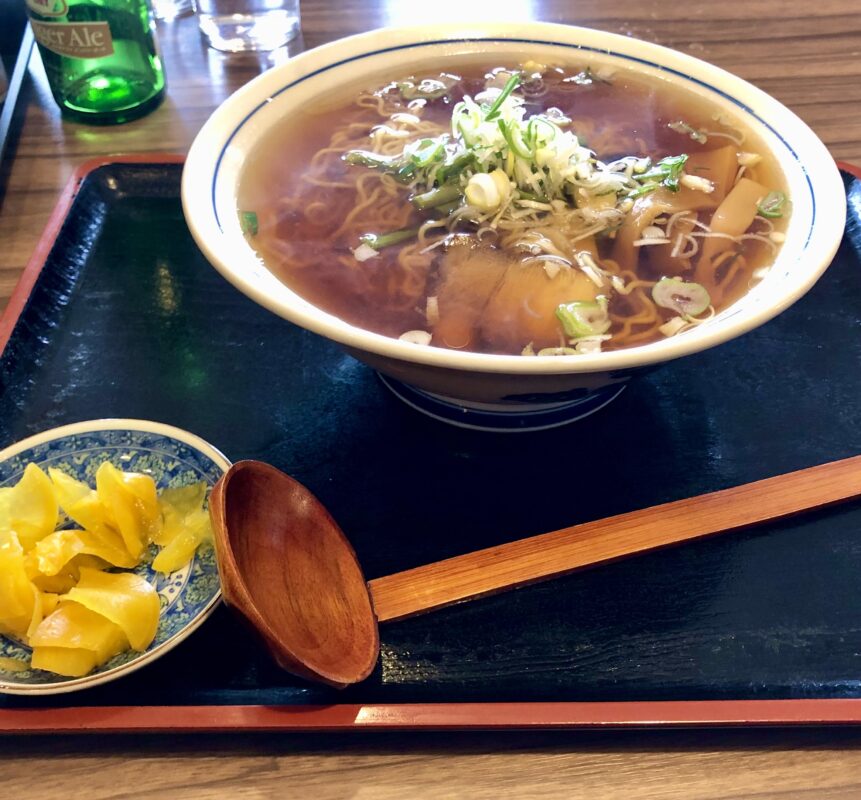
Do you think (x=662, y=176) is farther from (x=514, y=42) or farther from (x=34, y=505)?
(x=34, y=505)

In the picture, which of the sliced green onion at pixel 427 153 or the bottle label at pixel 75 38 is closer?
the sliced green onion at pixel 427 153

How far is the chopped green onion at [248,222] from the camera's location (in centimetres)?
123

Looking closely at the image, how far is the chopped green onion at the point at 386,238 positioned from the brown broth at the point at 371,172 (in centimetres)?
2

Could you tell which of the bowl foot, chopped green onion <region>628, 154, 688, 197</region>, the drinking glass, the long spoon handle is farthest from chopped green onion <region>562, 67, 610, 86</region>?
the drinking glass

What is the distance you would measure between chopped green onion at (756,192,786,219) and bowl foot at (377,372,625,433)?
384 millimetres

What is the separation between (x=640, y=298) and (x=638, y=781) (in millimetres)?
696

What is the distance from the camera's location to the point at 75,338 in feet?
4.50

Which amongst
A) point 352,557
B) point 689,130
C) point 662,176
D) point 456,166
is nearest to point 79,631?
point 352,557

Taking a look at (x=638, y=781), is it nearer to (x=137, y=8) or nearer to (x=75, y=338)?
(x=75, y=338)

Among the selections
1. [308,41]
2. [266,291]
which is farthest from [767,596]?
[308,41]

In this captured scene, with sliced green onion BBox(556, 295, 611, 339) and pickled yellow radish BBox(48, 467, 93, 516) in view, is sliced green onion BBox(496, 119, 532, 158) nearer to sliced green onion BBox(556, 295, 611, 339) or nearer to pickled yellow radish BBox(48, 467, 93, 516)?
sliced green onion BBox(556, 295, 611, 339)

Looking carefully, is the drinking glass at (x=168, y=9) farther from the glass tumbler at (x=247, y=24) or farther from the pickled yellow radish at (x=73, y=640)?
the pickled yellow radish at (x=73, y=640)

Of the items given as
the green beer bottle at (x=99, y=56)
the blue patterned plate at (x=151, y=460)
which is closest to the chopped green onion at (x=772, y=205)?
the blue patterned plate at (x=151, y=460)

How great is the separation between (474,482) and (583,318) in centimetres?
30
